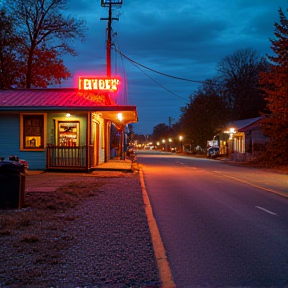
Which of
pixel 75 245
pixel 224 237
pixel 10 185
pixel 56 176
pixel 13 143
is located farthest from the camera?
pixel 13 143

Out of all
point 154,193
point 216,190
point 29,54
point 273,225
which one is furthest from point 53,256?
point 29,54

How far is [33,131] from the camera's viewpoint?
72.5 feet

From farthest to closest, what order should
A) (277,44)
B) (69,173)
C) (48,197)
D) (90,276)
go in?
(277,44) → (69,173) → (48,197) → (90,276)

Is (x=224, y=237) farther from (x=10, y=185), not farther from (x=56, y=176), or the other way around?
(x=56, y=176)

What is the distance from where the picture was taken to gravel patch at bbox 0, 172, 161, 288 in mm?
5777

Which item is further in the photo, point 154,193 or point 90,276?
point 154,193

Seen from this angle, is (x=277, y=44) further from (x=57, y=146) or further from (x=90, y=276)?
(x=90, y=276)

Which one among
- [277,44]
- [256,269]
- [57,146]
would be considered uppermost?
[277,44]

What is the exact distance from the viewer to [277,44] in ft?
102

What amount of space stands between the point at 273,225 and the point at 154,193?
6330 millimetres

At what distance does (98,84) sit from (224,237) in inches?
685

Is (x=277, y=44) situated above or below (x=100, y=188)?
above

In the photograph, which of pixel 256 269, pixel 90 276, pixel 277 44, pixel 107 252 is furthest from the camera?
pixel 277 44

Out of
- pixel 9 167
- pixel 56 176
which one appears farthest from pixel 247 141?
pixel 9 167
